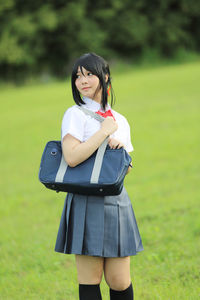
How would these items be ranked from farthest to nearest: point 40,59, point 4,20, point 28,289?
point 40,59
point 4,20
point 28,289

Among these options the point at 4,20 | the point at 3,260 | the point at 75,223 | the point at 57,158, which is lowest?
the point at 3,260

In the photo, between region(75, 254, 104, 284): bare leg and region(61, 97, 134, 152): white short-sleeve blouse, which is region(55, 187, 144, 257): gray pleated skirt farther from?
region(61, 97, 134, 152): white short-sleeve blouse

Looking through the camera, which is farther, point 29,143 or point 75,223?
point 29,143

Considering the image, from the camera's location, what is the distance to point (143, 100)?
15805mm

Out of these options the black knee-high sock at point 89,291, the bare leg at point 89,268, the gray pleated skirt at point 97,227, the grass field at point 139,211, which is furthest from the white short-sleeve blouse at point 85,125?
the grass field at point 139,211

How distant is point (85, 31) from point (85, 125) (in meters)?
32.5

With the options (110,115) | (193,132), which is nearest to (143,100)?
(193,132)

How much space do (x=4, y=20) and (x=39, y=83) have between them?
5533 millimetres

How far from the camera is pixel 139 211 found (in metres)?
5.10

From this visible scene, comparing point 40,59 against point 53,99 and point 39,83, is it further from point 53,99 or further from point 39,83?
point 53,99

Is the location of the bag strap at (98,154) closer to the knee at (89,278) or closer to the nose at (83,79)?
the nose at (83,79)

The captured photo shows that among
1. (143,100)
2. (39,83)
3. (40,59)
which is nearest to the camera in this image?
(143,100)

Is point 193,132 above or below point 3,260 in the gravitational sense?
above

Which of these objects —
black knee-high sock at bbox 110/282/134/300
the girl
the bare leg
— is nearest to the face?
the girl
